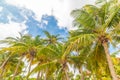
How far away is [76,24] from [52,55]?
15.8ft

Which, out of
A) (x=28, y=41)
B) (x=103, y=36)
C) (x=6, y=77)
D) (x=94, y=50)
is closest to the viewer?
(x=103, y=36)

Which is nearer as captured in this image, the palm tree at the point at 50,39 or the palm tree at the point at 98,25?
the palm tree at the point at 98,25

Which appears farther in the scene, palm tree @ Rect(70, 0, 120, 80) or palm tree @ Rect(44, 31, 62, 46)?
palm tree @ Rect(44, 31, 62, 46)

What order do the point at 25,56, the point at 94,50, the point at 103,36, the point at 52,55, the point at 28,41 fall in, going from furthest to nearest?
1. the point at 25,56
2. the point at 28,41
3. the point at 52,55
4. the point at 94,50
5. the point at 103,36

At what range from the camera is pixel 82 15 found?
65.2 ft

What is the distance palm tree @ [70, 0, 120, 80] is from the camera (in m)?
17.9

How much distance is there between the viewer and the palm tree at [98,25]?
17.9 m

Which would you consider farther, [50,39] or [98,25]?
[50,39]

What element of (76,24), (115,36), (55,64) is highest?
(76,24)

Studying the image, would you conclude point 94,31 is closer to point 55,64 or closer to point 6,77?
point 55,64

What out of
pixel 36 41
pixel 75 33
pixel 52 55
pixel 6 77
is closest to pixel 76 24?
pixel 75 33

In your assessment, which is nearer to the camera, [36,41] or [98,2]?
[98,2]

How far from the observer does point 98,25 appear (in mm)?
19203

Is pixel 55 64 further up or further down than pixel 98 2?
further down
